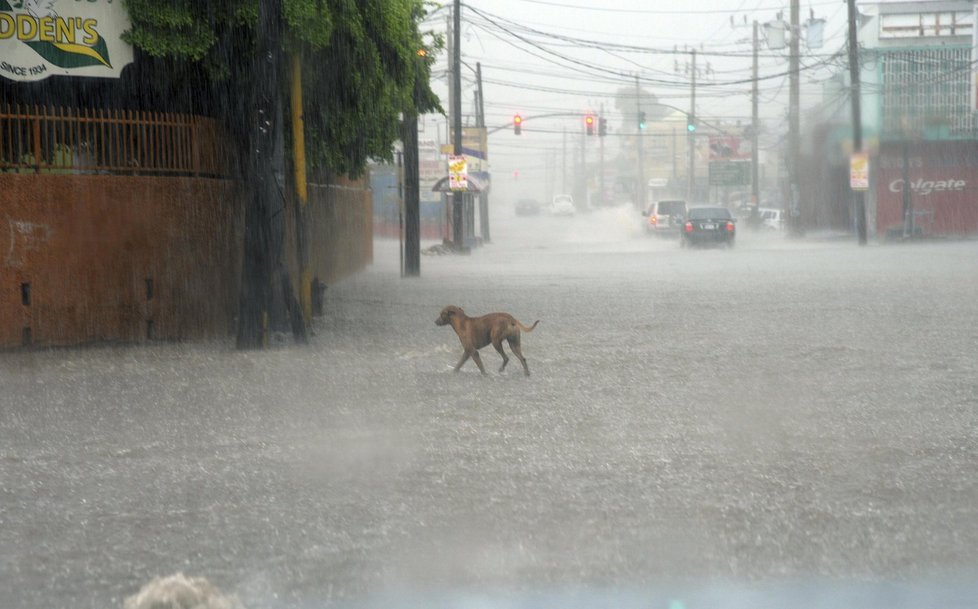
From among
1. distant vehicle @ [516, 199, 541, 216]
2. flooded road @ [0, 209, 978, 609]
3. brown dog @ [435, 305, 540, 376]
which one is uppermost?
distant vehicle @ [516, 199, 541, 216]

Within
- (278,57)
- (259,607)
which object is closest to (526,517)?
(259,607)

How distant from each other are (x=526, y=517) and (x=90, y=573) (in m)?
2.02

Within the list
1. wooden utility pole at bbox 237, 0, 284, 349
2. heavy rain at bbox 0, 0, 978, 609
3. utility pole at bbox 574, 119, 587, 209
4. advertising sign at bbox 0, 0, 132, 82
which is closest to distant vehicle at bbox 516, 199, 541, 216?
utility pole at bbox 574, 119, 587, 209

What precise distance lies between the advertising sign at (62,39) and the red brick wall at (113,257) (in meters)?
1.21

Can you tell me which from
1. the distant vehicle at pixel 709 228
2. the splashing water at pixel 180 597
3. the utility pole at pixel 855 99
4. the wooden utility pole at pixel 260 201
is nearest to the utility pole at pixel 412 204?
the wooden utility pole at pixel 260 201

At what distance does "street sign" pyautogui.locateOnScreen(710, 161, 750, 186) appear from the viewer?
254ft

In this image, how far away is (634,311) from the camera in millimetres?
17984

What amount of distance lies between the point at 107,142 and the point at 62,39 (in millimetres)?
1161

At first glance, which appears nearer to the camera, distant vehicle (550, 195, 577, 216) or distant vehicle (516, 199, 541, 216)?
distant vehicle (550, 195, 577, 216)

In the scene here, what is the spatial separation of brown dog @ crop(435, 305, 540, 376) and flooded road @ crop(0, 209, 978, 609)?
283mm

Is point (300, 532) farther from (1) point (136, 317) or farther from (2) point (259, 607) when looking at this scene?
(1) point (136, 317)

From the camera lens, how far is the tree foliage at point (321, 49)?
13.2 metres

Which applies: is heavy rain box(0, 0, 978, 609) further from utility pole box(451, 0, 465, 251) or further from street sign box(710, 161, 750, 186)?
street sign box(710, 161, 750, 186)

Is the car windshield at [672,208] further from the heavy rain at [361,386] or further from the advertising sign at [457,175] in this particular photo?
the heavy rain at [361,386]
